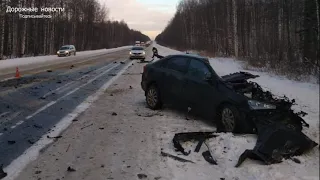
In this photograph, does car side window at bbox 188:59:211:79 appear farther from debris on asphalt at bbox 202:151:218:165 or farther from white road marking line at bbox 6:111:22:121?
white road marking line at bbox 6:111:22:121

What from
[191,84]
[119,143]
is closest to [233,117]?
[191,84]

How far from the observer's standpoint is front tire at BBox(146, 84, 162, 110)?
8938 millimetres

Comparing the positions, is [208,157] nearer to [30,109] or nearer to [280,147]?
[280,147]

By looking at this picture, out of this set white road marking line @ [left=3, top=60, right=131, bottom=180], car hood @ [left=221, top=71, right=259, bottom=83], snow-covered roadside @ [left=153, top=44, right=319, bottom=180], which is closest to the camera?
snow-covered roadside @ [left=153, top=44, right=319, bottom=180]

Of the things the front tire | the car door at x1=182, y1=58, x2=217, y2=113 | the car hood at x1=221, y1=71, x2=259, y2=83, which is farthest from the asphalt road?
the car hood at x1=221, y1=71, x2=259, y2=83

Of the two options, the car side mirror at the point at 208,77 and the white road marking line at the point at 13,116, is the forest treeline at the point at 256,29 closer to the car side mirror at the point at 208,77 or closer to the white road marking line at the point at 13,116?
the car side mirror at the point at 208,77

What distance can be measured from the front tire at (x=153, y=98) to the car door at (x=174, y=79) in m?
0.32

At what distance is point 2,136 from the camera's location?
640 cm

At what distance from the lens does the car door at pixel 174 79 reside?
8.10 m

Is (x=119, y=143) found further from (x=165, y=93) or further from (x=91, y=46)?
(x=91, y=46)

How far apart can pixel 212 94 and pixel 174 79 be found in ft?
4.99

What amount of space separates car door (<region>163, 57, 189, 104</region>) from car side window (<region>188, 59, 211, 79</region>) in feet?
0.62

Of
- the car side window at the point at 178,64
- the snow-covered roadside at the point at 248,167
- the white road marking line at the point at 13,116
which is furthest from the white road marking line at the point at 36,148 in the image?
the car side window at the point at 178,64

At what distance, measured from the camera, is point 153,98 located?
29.9 ft
